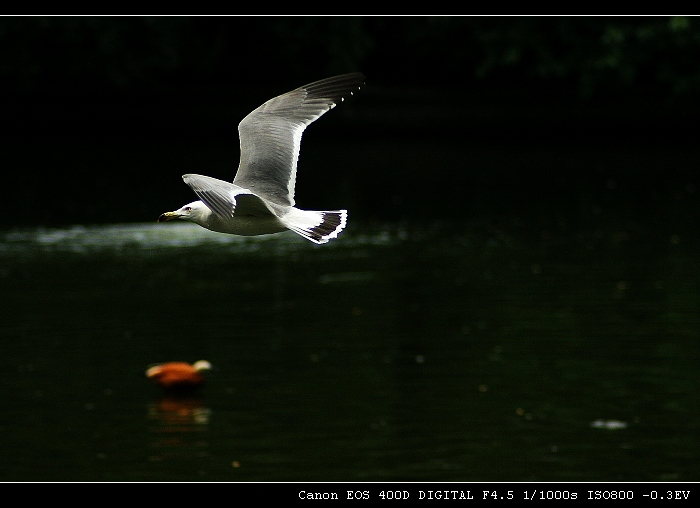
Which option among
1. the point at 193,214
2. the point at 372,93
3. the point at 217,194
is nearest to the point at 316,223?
the point at 193,214

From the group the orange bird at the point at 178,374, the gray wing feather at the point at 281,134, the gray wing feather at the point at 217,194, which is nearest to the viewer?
the gray wing feather at the point at 217,194

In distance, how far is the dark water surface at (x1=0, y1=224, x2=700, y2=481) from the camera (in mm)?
23156

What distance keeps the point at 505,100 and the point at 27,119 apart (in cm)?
2337

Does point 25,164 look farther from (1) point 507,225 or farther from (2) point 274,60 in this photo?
(1) point 507,225

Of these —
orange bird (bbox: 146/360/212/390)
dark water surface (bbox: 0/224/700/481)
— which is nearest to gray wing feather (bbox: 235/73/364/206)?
dark water surface (bbox: 0/224/700/481)

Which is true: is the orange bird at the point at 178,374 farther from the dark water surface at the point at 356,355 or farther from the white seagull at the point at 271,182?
the white seagull at the point at 271,182

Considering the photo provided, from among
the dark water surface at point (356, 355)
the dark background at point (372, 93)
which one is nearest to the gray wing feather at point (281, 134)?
the dark water surface at point (356, 355)

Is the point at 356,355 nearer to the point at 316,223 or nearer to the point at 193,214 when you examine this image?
the point at 193,214

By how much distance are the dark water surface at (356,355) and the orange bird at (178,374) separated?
75 cm

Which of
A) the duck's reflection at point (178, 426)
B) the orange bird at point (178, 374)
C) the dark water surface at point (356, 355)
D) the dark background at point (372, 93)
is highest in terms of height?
the dark background at point (372, 93)

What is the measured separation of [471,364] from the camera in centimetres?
2906

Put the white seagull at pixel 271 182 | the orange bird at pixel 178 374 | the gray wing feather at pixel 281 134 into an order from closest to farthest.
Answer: the white seagull at pixel 271 182
the gray wing feather at pixel 281 134
the orange bird at pixel 178 374

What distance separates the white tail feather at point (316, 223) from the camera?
26.2 ft

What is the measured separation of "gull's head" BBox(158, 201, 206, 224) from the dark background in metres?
43.2
